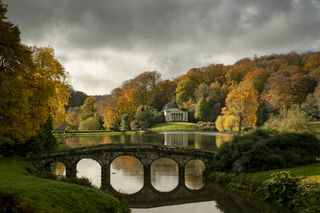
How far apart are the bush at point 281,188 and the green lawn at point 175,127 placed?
9819cm

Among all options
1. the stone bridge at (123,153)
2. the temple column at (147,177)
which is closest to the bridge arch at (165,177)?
the temple column at (147,177)

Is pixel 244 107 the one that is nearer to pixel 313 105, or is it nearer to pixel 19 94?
pixel 313 105

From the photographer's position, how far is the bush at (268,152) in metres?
41.0

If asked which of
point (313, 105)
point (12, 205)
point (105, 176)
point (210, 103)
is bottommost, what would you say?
point (105, 176)

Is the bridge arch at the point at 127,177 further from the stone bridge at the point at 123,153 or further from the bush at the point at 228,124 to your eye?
the bush at the point at 228,124

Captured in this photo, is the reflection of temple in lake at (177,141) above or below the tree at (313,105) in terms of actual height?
below

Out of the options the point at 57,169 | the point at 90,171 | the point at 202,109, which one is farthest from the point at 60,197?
the point at 202,109

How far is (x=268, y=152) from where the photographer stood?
41656mm

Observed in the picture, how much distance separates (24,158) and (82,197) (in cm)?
2227

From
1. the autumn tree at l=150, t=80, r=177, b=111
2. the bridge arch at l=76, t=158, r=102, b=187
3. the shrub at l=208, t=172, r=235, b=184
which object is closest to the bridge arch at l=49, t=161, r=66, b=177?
the bridge arch at l=76, t=158, r=102, b=187

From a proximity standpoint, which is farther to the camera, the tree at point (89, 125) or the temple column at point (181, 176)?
the tree at point (89, 125)

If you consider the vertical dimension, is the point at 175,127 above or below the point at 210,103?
below

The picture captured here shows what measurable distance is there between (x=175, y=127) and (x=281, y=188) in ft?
345

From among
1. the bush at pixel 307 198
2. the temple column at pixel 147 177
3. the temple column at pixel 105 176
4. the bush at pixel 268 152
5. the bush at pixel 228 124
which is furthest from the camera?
the bush at pixel 228 124
